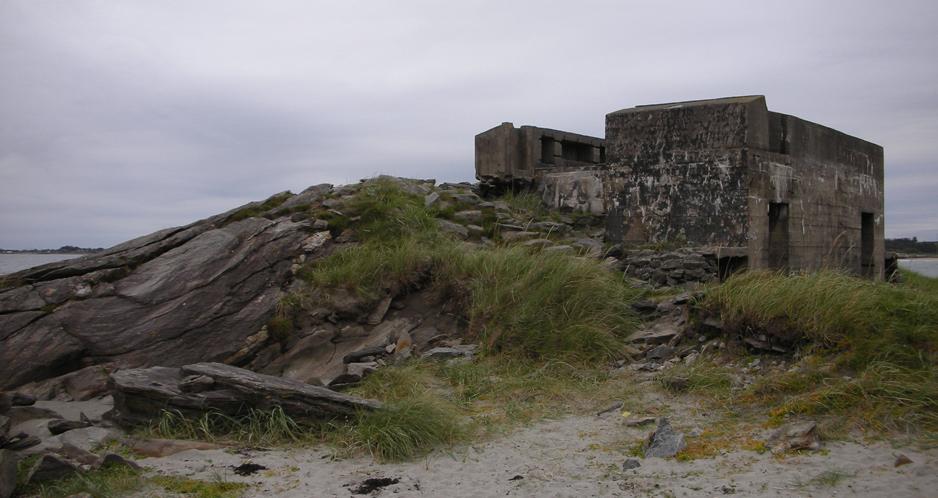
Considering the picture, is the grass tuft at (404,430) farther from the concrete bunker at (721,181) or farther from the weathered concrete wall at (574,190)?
the weathered concrete wall at (574,190)

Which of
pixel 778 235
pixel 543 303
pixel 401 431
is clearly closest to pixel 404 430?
pixel 401 431

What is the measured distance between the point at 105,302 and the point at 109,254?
90 centimetres

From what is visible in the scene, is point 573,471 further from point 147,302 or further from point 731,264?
point 147,302

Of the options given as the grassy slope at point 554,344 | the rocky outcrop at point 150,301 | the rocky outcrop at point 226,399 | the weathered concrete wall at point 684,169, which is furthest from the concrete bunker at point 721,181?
the rocky outcrop at point 226,399

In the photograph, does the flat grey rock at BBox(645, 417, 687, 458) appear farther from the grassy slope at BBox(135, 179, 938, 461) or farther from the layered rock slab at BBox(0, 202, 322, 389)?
the layered rock slab at BBox(0, 202, 322, 389)

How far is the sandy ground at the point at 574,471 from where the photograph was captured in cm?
408

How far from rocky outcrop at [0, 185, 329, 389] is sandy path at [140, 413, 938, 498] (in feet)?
8.09

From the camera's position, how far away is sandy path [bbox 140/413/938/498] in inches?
161

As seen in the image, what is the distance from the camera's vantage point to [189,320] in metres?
7.27

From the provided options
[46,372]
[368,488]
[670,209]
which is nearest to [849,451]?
[368,488]

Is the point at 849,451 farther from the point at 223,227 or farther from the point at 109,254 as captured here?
the point at 109,254

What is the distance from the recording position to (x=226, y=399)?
5438 millimetres

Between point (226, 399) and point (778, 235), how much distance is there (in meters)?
6.64

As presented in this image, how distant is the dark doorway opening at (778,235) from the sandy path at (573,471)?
4526 mm
